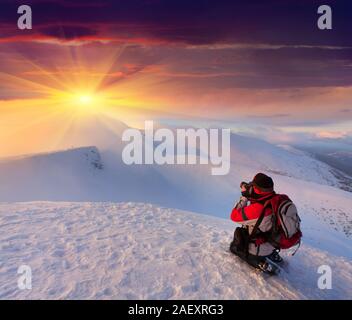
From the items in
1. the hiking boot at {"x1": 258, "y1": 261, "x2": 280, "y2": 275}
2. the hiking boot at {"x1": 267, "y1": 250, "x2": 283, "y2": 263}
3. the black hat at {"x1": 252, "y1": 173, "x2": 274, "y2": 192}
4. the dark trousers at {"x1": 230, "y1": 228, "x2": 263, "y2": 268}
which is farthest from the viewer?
the hiking boot at {"x1": 267, "y1": 250, "x2": 283, "y2": 263}

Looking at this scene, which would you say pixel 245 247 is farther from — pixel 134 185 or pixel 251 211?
pixel 134 185

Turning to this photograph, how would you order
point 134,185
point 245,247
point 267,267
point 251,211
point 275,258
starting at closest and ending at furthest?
point 251,211
point 267,267
point 245,247
point 275,258
point 134,185

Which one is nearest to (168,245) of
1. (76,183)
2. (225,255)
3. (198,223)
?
(225,255)

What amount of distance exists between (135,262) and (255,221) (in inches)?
98.1

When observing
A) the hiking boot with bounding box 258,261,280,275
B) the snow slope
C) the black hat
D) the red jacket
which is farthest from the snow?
the snow slope

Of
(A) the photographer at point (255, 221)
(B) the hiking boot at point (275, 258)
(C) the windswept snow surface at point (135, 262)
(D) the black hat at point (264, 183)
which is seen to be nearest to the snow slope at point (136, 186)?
(C) the windswept snow surface at point (135, 262)

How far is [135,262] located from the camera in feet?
19.4

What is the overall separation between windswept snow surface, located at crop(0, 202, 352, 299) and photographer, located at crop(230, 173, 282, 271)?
31cm

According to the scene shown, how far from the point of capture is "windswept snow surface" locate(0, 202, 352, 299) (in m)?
5.03

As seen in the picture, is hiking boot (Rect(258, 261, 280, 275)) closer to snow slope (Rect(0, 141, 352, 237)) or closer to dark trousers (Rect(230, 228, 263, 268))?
dark trousers (Rect(230, 228, 263, 268))

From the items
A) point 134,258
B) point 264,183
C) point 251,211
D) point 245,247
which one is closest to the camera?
point 264,183

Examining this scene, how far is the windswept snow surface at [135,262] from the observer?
5031 mm

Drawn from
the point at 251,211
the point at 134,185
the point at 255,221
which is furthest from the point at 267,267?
the point at 134,185
